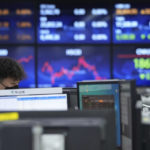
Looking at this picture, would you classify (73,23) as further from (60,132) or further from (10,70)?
(60,132)

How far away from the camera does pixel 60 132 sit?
0.89m

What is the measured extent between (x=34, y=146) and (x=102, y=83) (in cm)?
82

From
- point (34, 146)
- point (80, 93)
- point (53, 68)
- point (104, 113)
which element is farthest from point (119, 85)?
point (53, 68)

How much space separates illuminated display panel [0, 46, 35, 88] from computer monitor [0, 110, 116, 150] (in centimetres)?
276

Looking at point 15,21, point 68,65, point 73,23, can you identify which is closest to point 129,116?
point 68,65

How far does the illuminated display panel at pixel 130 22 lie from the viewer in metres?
3.72

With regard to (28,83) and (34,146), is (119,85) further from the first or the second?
(28,83)

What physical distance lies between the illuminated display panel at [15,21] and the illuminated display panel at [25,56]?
85 millimetres

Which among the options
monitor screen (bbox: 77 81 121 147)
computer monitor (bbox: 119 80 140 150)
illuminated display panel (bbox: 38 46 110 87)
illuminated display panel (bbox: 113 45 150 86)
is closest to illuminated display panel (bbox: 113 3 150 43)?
illuminated display panel (bbox: 113 45 150 86)

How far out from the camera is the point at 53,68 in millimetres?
3672

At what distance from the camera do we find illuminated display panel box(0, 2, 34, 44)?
3648 mm

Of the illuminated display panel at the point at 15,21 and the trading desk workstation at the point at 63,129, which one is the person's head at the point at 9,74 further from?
the illuminated display panel at the point at 15,21

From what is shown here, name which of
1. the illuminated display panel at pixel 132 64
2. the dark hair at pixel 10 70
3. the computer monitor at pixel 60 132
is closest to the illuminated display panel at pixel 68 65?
the illuminated display panel at pixel 132 64

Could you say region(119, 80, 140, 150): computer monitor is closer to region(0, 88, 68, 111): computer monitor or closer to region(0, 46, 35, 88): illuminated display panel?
region(0, 88, 68, 111): computer monitor
